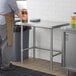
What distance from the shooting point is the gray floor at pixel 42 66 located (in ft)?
13.2

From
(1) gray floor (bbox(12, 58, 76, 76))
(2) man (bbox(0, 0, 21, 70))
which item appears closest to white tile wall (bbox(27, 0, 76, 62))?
(1) gray floor (bbox(12, 58, 76, 76))

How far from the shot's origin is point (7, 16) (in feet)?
13.0

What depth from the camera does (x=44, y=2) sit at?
15.2 feet

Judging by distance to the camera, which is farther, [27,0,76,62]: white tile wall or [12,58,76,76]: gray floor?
[27,0,76,62]: white tile wall

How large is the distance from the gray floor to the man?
608 millimetres

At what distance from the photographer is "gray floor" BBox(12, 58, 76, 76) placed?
4031 mm

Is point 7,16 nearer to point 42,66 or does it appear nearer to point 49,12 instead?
point 49,12

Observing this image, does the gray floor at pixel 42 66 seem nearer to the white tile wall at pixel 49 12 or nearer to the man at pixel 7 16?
the white tile wall at pixel 49 12

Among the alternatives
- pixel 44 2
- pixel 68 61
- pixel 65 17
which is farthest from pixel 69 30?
pixel 44 2

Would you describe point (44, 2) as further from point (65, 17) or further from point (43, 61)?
point (43, 61)

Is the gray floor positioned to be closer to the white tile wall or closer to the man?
the white tile wall

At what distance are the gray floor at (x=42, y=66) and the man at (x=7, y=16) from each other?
608 mm

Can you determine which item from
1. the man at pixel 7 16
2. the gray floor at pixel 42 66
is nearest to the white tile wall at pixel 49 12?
the gray floor at pixel 42 66

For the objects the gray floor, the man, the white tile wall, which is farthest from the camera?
the white tile wall
